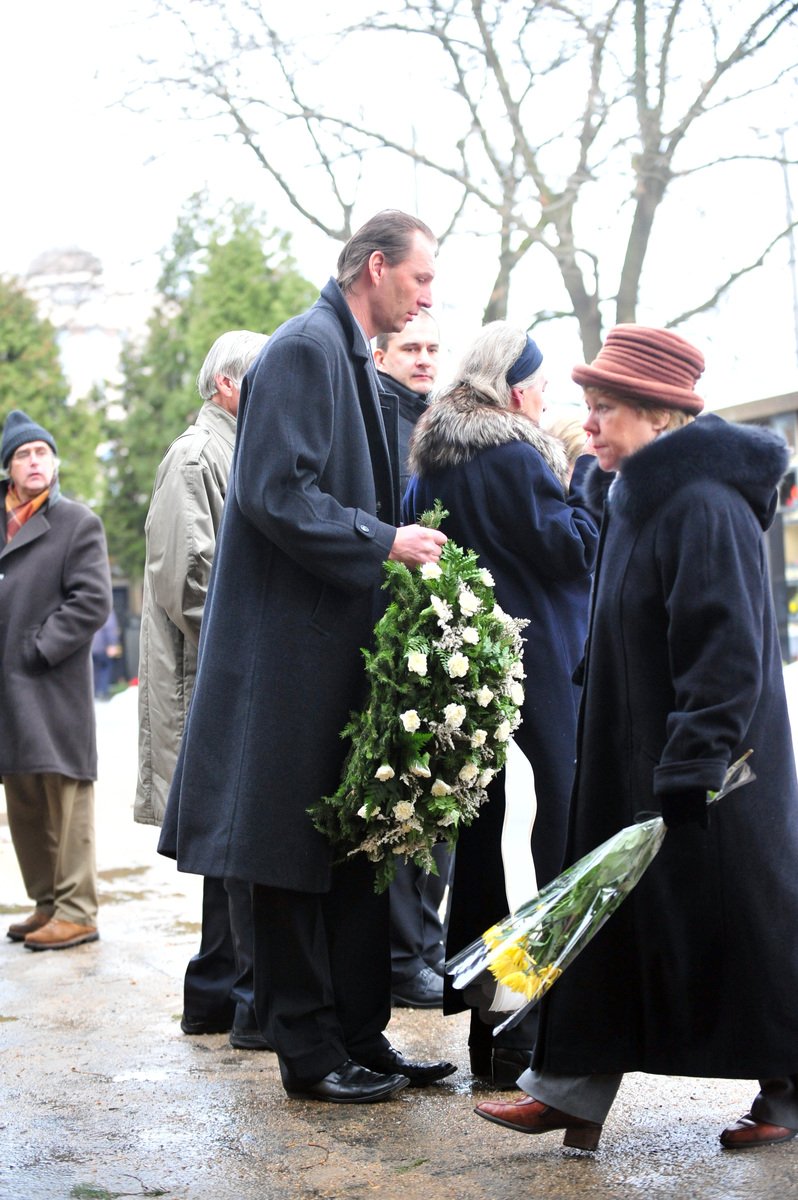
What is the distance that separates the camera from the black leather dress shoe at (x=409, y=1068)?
4.14 meters

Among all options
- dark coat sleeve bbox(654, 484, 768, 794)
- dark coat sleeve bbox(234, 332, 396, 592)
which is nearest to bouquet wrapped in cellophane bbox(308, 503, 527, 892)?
dark coat sleeve bbox(234, 332, 396, 592)

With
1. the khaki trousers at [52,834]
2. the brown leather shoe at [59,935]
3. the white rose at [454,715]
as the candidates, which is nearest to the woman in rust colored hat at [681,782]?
the white rose at [454,715]

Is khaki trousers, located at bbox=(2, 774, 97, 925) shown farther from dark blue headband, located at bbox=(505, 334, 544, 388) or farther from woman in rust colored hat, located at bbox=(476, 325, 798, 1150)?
woman in rust colored hat, located at bbox=(476, 325, 798, 1150)

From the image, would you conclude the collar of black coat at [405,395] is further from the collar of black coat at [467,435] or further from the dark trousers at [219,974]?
the dark trousers at [219,974]

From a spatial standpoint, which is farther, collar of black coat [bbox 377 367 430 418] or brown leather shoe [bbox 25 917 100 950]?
brown leather shoe [bbox 25 917 100 950]

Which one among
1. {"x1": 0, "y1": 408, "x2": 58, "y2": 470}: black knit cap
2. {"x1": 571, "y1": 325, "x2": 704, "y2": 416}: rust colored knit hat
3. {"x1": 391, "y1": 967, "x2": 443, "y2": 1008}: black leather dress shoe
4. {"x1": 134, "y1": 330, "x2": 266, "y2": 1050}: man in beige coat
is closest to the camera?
{"x1": 571, "y1": 325, "x2": 704, "y2": 416}: rust colored knit hat

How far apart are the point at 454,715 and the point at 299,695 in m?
0.41

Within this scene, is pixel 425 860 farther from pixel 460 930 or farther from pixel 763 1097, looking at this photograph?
pixel 763 1097

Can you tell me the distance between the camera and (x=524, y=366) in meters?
4.43

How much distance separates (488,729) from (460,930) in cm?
67

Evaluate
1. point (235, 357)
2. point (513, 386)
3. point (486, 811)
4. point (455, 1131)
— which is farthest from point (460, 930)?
point (235, 357)

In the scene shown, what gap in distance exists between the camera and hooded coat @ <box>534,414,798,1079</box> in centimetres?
331

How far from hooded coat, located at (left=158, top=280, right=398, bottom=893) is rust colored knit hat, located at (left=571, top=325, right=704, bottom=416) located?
0.69 m

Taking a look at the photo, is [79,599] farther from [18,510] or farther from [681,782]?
[681,782]
